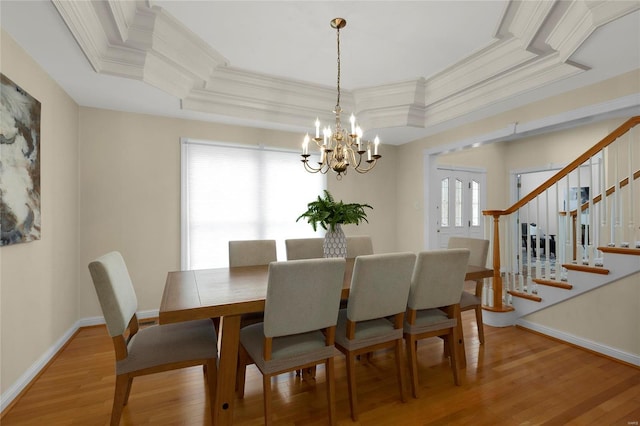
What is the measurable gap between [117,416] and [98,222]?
2.40 metres

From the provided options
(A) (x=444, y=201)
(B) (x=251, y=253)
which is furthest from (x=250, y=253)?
(A) (x=444, y=201)

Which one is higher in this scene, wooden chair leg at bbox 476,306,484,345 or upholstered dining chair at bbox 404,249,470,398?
upholstered dining chair at bbox 404,249,470,398

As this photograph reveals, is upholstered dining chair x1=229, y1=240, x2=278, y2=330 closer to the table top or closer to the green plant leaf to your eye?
the table top

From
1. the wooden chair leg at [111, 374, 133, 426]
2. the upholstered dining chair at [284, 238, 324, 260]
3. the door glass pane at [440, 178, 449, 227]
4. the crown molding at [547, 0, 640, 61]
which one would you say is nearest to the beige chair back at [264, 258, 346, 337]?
the wooden chair leg at [111, 374, 133, 426]

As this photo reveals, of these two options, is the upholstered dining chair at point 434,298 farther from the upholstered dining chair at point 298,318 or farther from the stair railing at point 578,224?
the stair railing at point 578,224

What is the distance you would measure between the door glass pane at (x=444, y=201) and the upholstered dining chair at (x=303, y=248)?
3473 millimetres

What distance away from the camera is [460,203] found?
19.4 feet

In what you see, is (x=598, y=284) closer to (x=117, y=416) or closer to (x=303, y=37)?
(x=303, y=37)

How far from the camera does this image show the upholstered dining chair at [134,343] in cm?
164

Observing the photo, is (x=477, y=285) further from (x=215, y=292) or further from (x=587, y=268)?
(x=215, y=292)

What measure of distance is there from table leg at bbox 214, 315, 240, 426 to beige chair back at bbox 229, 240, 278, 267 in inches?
42.9

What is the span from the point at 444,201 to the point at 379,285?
4336 millimetres

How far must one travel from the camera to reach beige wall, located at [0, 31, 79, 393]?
6.79 ft

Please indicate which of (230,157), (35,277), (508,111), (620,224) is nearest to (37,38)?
(35,277)
